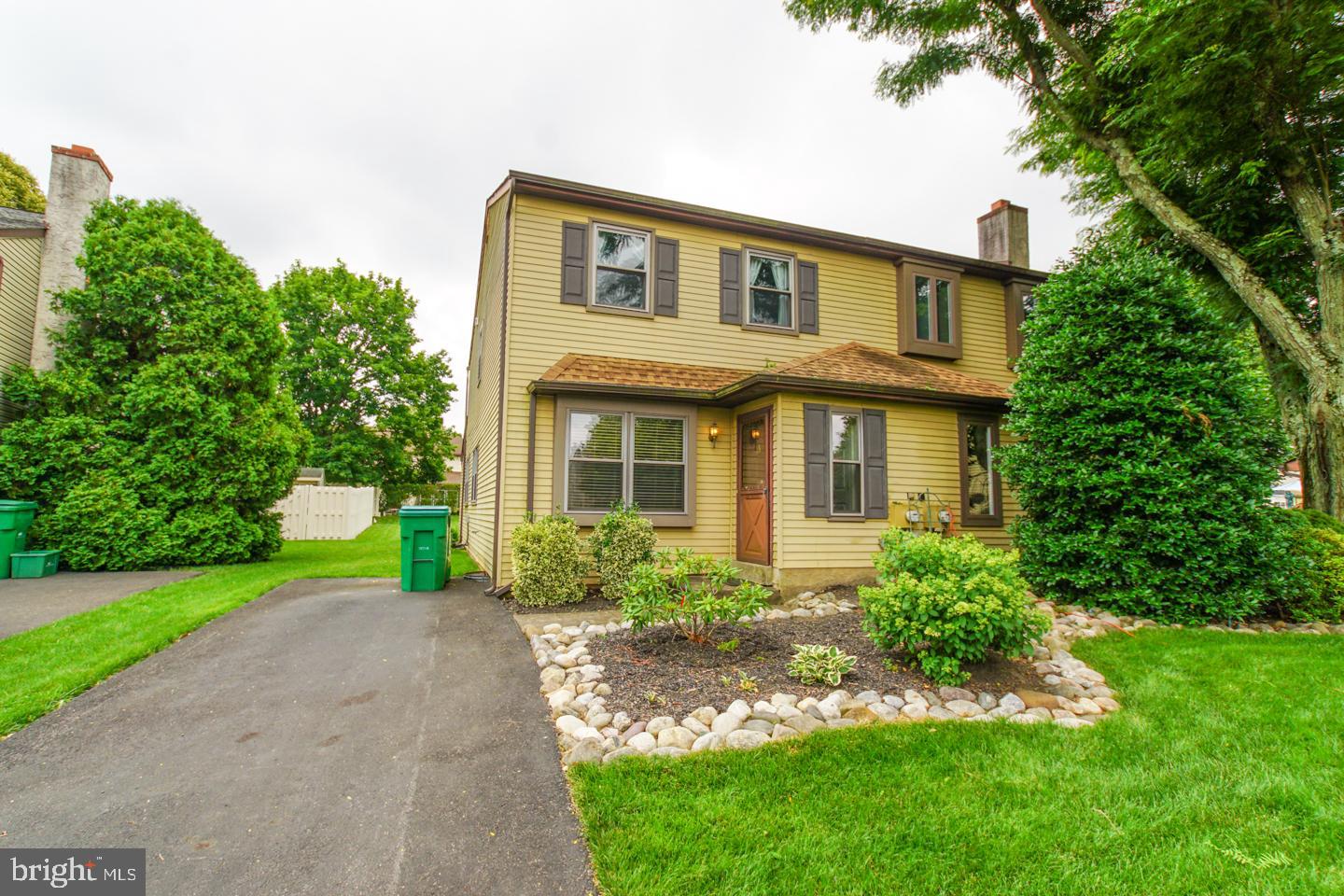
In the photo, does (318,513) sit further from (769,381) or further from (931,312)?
(931,312)

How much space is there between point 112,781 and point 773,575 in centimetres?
601

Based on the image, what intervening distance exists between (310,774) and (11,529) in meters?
8.61

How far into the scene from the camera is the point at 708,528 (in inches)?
324

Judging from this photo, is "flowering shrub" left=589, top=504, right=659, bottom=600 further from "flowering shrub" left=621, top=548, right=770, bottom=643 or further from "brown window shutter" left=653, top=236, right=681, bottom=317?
"brown window shutter" left=653, top=236, right=681, bottom=317

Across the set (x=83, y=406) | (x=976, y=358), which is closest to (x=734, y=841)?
(x=976, y=358)

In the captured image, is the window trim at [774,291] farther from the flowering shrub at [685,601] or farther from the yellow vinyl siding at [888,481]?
the flowering shrub at [685,601]

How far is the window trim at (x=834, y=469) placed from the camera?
750 cm

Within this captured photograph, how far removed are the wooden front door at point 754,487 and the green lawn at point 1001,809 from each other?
427 cm

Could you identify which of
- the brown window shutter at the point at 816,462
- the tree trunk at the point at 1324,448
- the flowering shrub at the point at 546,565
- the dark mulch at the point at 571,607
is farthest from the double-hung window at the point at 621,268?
the tree trunk at the point at 1324,448

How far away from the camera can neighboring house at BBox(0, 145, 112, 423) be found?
29.5 ft

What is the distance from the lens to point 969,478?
866cm

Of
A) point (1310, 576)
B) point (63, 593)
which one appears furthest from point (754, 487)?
point (63, 593)

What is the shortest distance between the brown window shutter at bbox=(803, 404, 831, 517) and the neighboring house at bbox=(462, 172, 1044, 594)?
25 mm

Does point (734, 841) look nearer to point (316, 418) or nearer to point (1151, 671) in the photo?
point (1151, 671)
